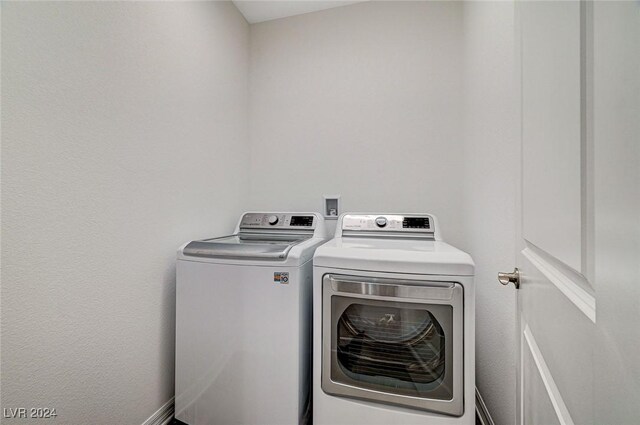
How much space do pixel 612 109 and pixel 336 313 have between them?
1094mm

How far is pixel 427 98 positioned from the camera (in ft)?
6.40

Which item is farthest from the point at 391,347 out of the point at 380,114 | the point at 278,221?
the point at 380,114

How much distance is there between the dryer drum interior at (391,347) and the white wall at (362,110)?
102 centimetres

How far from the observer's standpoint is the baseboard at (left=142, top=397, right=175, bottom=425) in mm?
1287

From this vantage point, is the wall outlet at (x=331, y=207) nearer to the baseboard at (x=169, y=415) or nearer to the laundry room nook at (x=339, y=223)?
the laundry room nook at (x=339, y=223)

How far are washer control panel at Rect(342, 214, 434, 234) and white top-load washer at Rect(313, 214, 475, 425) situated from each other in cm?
51

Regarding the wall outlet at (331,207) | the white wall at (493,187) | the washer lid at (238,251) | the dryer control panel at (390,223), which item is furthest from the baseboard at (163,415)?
the white wall at (493,187)

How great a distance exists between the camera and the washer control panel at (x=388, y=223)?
1.67 m

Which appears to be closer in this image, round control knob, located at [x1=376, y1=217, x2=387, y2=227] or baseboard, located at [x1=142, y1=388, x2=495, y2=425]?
baseboard, located at [x1=142, y1=388, x2=495, y2=425]

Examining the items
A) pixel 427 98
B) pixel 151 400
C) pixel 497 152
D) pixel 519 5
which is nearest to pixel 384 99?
pixel 427 98

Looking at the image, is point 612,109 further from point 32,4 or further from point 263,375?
point 32,4

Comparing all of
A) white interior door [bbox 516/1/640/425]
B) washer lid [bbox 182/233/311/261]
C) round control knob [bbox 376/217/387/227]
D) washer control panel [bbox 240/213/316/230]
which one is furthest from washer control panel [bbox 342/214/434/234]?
white interior door [bbox 516/1/640/425]

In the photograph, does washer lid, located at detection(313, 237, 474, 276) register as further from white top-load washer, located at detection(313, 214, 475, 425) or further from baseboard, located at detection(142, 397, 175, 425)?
baseboard, located at detection(142, 397, 175, 425)

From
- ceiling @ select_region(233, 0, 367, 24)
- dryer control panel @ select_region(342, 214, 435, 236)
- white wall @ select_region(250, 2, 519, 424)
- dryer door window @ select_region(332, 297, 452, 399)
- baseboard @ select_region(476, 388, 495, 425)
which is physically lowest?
baseboard @ select_region(476, 388, 495, 425)
